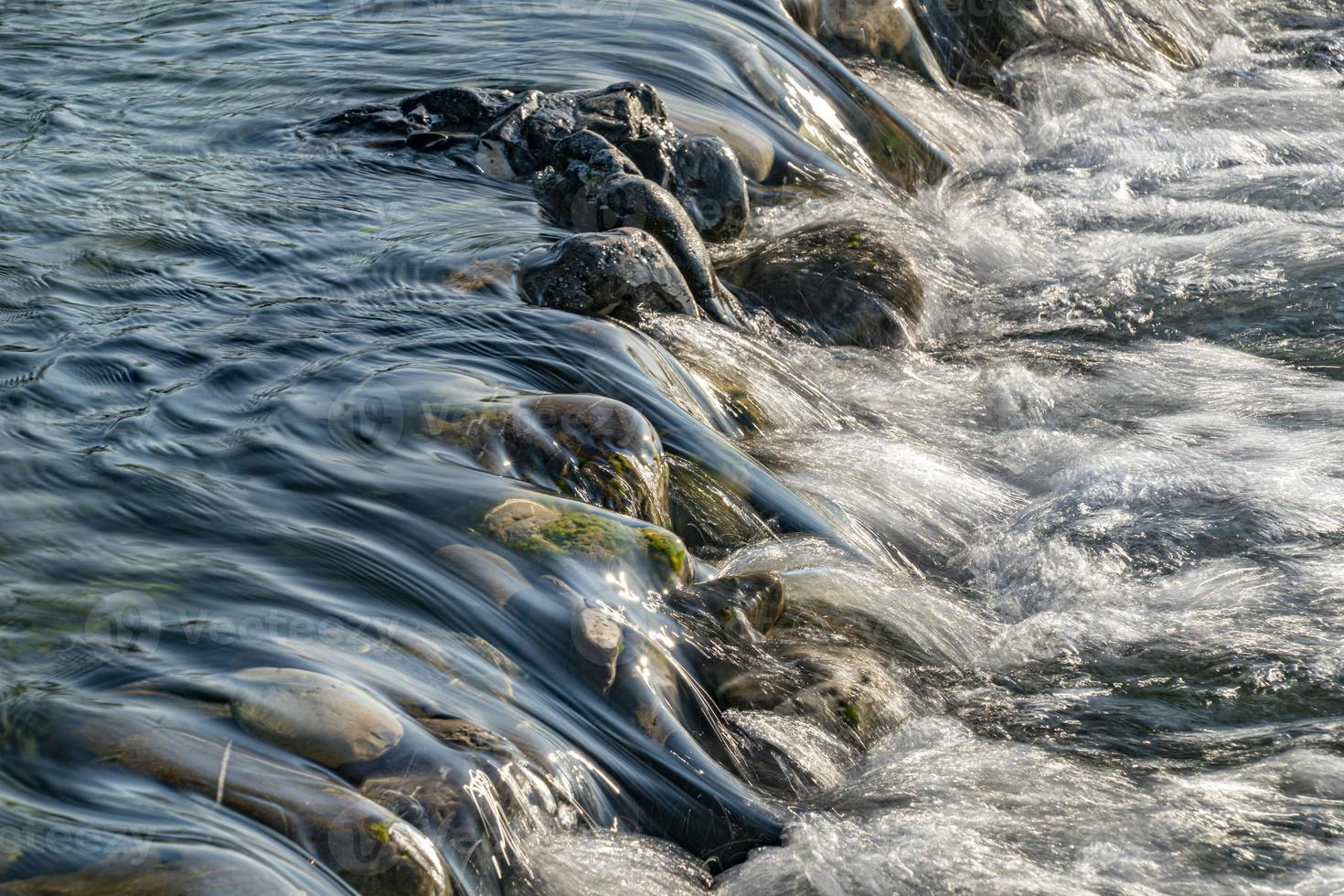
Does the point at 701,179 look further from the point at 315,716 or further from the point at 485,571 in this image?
the point at 315,716

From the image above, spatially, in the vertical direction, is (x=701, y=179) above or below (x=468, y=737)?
above

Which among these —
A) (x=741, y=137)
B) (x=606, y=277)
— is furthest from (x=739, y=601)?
(x=741, y=137)

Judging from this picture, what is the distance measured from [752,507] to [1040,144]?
19.7 ft

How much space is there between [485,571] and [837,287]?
3.43 m

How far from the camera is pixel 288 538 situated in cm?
407

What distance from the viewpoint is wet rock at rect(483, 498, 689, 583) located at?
4090 mm

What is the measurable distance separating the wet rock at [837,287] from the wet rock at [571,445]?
2211mm

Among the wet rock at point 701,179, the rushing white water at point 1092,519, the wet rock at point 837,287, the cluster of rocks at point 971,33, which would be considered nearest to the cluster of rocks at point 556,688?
the rushing white water at point 1092,519

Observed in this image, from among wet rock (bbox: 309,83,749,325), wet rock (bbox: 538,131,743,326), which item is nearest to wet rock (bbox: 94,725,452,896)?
wet rock (bbox: 538,131,743,326)

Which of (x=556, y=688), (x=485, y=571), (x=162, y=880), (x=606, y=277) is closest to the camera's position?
(x=162, y=880)

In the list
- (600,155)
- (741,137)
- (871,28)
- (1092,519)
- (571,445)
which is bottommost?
(1092,519)

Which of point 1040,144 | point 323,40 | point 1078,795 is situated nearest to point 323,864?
point 1078,795

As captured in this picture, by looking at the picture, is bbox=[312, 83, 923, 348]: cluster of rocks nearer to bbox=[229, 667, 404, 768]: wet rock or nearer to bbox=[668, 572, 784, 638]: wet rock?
bbox=[668, 572, 784, 638]: wet rock

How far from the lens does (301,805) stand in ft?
9.78
